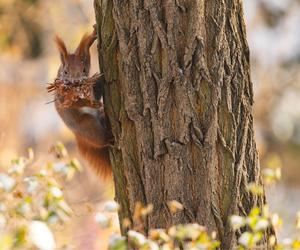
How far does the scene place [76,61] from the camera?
3.22 m

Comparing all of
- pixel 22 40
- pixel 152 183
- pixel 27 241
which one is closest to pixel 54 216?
pixel 27 241

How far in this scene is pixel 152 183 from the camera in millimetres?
2764

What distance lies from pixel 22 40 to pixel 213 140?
7.47 m

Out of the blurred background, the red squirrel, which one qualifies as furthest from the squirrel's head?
the blurred background

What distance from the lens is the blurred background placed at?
903 centimetres

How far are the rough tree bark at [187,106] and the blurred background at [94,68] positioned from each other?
549 cm

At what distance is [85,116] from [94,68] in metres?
4.95

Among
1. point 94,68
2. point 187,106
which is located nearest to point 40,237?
point 187,106

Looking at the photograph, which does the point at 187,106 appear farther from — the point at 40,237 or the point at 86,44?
the point at 40,237

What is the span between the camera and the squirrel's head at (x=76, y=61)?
3.16m

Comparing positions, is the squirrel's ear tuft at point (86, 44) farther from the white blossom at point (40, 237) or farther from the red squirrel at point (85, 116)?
the white blossom at point (40, 237)

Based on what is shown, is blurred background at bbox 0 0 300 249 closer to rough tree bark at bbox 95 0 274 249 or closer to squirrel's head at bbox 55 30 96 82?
squirrel's head at bbox 55 30 96 82

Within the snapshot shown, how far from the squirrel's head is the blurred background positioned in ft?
16.5

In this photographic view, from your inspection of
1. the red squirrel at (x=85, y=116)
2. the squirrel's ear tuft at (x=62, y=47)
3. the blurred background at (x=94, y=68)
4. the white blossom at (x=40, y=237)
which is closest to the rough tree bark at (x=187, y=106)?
the red squirrel at (x=85, y=116)
